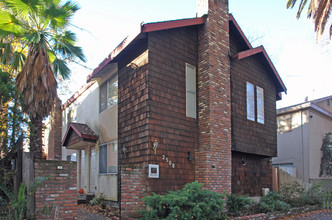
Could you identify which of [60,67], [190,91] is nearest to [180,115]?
[190,91]

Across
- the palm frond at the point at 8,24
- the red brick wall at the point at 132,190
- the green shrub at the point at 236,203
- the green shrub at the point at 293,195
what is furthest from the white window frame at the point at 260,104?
the palm frond at the point at 8,24

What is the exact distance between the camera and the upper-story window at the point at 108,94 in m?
12.3

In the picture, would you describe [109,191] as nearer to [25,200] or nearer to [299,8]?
[25,200]

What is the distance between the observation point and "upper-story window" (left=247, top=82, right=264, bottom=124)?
42.7 ft

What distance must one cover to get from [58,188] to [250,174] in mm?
8214

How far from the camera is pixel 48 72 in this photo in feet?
36.3

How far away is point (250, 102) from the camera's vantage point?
42.9 feet

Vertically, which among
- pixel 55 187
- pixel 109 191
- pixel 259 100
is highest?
pixel 259 100

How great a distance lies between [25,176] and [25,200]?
2.12 ft

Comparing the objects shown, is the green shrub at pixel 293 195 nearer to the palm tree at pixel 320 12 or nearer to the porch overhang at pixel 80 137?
the palm tree at pixel 320 12

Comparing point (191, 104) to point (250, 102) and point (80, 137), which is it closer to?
point (250, 102)

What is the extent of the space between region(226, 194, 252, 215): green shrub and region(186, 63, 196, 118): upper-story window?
293 centimetres

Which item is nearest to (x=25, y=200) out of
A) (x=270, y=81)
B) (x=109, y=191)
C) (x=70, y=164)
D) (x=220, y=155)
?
(x=70, y=164)

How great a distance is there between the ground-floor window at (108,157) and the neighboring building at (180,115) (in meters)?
0.04
